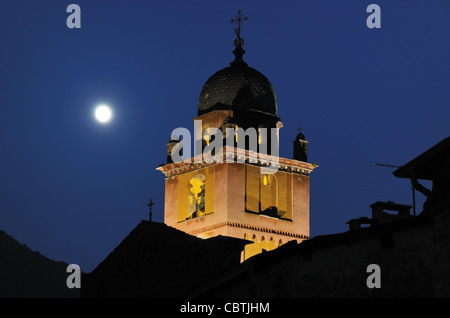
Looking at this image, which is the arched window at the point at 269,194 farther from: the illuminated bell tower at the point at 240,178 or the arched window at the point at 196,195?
the arched window at the point at 196,195

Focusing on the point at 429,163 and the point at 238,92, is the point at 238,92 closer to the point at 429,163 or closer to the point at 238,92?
the point at 238,92

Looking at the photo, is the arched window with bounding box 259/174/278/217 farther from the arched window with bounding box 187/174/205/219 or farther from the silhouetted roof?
the silhouetted roof

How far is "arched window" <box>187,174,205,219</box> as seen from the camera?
6850 cm

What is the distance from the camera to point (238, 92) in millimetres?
68312

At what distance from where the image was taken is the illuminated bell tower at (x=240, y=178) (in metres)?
66.4

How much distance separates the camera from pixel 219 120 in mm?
67875

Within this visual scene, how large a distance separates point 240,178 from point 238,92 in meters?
4.87

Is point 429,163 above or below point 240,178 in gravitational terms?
below

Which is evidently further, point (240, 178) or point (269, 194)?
point (269, 194)

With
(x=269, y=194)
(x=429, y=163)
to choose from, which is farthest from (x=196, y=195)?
(x=429, y=163)

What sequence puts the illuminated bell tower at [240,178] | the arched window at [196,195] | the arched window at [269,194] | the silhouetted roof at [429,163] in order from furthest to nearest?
the arched window at [196,195]
the arched window at [269,194]
the illuminated bell tower at [240,178]
the silhouetted roof at [429,163]

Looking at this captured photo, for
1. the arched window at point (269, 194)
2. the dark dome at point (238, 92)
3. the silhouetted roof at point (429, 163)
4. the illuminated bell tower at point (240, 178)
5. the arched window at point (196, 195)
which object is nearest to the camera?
the silhouetted roof at point (429, 163)

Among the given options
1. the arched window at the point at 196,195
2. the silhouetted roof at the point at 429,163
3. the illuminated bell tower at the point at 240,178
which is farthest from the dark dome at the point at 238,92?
the silhouetted roof at the point at 429,163

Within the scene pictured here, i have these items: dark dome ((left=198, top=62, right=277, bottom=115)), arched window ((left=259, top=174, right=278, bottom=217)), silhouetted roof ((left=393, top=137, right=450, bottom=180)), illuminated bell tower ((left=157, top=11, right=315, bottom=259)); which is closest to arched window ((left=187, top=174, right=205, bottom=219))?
illuminated bell tower ((left=157, top=11, right=315, bottom=259))
